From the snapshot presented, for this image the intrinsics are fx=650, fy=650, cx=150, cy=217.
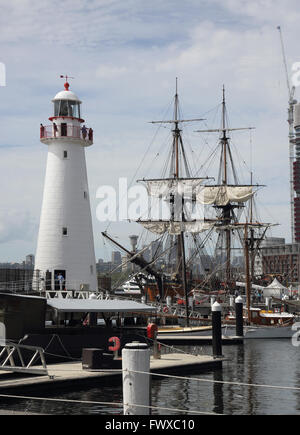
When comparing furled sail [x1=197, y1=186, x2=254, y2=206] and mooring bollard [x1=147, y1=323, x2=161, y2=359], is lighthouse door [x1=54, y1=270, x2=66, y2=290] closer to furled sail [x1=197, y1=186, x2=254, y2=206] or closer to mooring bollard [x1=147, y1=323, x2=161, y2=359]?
mooring bollard [x1=147, y1=323, x2=161, y2=359]

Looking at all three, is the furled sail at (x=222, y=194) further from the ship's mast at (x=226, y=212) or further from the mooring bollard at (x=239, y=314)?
the mooring bollard at (x=239, y=314)

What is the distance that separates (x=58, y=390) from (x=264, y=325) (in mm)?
42612

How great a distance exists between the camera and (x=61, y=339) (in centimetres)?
3238

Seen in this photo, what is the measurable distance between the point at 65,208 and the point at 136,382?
1330 inches

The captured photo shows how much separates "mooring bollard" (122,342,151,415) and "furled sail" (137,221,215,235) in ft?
263

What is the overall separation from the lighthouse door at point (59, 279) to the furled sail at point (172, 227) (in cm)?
4919

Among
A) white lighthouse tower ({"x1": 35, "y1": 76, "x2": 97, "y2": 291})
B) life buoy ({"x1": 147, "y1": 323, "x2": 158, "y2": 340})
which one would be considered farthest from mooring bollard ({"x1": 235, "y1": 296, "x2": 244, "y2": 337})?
life buoy ({"x1": 147, "y1": 323, "x2": 158, "y2": 340})

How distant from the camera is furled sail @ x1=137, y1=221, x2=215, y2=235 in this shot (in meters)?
95.3

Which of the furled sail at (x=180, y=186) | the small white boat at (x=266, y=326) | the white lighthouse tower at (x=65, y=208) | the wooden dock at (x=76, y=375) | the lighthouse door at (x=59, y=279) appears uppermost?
the furled sail at (x=180, y=186)

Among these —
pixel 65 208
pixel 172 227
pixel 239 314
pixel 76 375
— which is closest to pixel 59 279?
pixel 65 208

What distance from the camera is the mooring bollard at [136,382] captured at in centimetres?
1351

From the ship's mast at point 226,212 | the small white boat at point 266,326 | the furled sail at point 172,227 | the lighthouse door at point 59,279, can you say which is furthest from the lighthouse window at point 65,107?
the ship's mast at point 226,212

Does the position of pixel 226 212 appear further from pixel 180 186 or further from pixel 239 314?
pixel 239 314
